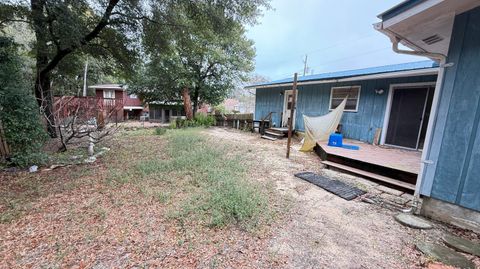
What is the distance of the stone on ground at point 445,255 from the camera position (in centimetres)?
166

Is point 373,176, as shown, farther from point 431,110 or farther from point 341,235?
point 341,235

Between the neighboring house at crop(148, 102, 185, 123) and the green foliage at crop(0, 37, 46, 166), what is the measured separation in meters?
11.7

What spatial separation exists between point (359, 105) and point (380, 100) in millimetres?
606

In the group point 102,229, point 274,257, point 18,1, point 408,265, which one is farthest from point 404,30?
point 18,1

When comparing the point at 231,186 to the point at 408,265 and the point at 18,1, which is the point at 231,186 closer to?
the point at 408,265

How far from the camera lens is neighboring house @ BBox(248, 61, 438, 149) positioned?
5.06 metres

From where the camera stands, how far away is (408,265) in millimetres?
1665

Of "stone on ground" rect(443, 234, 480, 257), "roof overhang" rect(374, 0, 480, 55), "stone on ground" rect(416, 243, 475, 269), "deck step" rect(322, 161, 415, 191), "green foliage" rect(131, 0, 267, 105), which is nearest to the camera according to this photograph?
"stone on ground" rect(416, 243, 475, 269)

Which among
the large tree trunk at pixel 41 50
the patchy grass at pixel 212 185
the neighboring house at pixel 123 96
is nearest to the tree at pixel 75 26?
the large tree trunk at pixel 41 50

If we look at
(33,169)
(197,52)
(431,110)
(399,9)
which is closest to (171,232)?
(431,110)

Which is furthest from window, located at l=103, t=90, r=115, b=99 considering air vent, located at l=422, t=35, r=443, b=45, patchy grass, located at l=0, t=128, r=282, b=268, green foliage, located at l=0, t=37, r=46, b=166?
air vent, located at l=422, t=35, r=443, b=45

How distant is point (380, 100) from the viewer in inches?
229

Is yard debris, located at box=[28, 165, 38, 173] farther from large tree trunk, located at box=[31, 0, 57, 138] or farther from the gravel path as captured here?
the gravel path

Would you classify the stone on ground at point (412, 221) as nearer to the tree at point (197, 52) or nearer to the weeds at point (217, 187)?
the weeds at point (217, 187)
